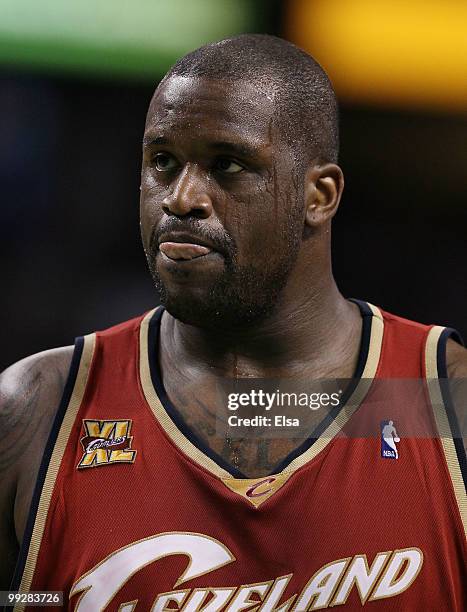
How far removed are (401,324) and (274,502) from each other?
63 centimetres

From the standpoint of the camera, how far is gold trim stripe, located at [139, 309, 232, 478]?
241 centimetres

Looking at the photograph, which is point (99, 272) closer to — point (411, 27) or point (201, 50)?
point (411, 27)

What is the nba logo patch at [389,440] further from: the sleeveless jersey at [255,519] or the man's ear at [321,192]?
the man's ear at [321,192]

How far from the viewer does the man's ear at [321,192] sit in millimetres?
2521

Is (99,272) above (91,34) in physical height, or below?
below

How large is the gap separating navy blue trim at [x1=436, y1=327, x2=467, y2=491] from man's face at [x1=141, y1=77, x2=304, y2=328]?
1.57 feet

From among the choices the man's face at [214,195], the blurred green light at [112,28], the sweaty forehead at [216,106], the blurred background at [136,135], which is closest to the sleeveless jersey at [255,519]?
the man's face at [214,195]

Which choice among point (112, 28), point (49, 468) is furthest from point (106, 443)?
point (112, 28)

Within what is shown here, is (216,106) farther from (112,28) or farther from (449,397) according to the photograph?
(112,28)

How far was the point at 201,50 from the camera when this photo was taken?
2.47 metres

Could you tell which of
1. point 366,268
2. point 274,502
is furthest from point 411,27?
point 274,502

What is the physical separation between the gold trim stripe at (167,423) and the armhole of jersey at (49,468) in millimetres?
138

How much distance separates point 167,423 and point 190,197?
54cm

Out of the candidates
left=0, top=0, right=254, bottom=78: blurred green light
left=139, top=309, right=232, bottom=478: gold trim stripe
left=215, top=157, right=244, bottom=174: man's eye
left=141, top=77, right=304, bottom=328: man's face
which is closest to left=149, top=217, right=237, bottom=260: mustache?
left=141, top=77, right=304, bottom=328: man's face
